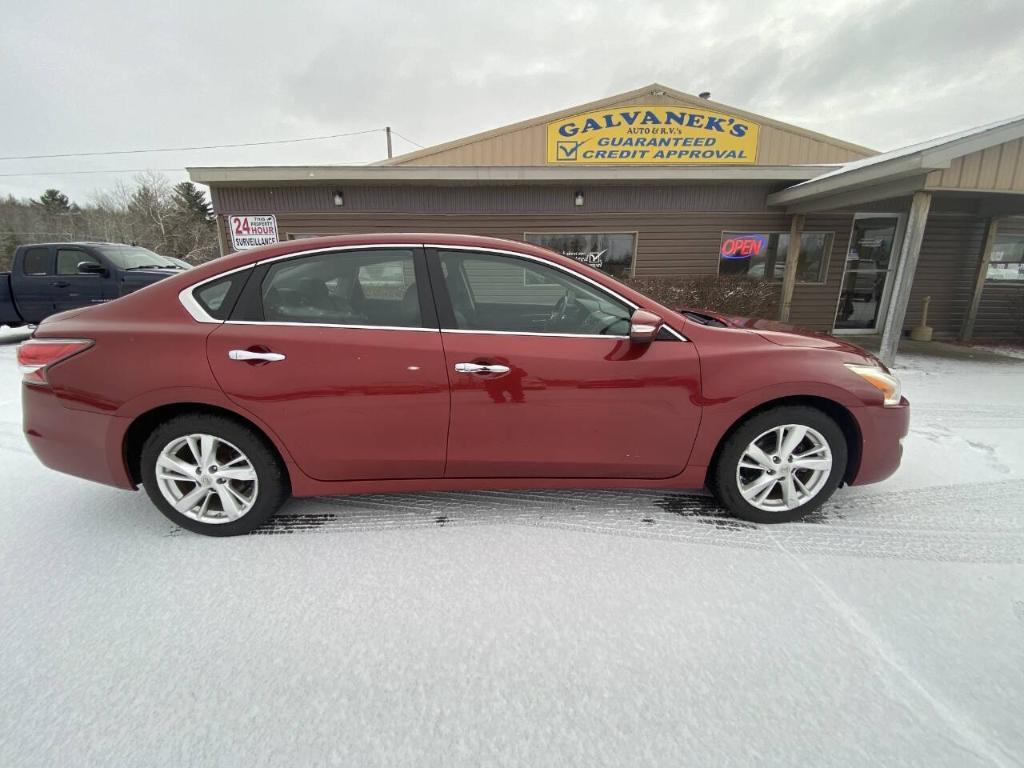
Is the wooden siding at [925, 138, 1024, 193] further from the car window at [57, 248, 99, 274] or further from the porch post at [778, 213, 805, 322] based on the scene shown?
the car window at [57, 248, 99, 274]

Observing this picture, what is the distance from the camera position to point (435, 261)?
222cm

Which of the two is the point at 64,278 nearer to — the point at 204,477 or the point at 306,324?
the point at 204,477

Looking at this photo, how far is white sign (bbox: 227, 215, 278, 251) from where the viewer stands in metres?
8.27

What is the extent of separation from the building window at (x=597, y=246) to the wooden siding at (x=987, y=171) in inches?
178

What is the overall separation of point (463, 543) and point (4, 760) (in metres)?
1.59

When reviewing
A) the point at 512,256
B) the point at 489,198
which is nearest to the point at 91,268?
the point at 489,198

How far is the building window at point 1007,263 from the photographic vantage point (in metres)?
8.80

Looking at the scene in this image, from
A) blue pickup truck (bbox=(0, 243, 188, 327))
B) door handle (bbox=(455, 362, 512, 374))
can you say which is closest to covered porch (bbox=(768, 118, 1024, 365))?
door handle (bbox=(455, 362, 512, 374))

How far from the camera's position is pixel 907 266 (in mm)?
5730

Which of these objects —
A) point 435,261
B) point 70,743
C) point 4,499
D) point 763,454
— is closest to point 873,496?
point 763,454

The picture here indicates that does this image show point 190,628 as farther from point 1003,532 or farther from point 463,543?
point 1003,532

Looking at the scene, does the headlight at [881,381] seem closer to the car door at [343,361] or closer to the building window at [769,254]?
the car door at [343,361]

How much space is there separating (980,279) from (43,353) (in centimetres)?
1318

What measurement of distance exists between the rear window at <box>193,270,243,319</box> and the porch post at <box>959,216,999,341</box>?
40.3ft
